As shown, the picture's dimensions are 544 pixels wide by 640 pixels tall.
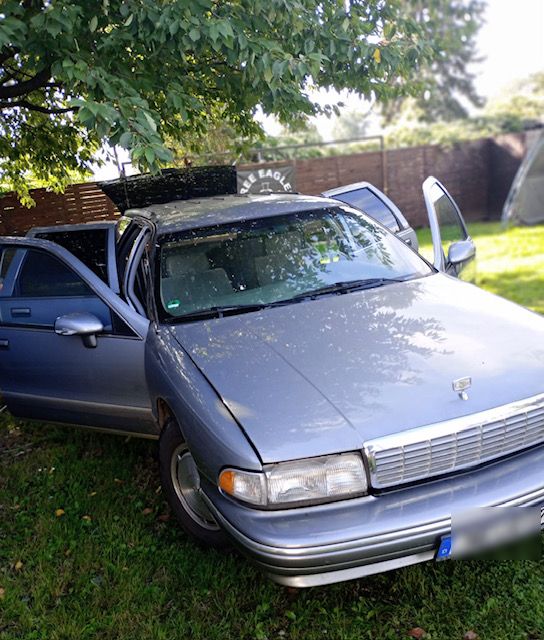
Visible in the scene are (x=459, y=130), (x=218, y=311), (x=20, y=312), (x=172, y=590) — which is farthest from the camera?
(x=459, y=130)

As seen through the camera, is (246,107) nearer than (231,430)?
No

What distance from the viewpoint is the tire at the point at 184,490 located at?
127 inches

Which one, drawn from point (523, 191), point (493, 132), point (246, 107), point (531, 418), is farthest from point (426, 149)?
point (531, 418)

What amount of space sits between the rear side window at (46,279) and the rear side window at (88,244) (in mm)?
136

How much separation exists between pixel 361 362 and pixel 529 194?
39.7 ft

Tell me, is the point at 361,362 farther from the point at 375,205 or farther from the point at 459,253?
the point at 375,205

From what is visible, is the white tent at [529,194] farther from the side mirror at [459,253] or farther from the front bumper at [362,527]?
the front bumper at [362,527]

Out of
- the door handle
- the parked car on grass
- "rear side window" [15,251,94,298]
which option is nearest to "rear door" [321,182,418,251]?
the parked car on grass

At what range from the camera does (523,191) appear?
13.6 m

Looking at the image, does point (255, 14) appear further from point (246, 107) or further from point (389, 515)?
point (389, 515)

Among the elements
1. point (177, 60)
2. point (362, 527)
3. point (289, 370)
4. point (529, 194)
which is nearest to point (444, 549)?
point (362, 527)

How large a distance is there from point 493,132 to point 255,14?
55.5 ft

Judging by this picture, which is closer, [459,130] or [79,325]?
[79,325]

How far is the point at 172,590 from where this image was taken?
3.10 metres
